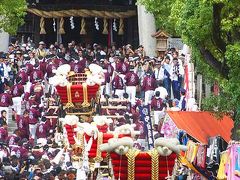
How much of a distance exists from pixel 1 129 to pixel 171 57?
8668 mm

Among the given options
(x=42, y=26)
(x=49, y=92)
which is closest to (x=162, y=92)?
(x=49, y=92)

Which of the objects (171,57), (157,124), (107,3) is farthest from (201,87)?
(107,3)

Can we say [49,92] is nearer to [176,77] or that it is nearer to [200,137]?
[176,77]

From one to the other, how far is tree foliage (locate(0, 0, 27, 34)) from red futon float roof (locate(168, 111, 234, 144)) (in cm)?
951

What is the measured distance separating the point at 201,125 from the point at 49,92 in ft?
34.2

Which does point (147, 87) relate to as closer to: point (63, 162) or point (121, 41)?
point (63, 162)

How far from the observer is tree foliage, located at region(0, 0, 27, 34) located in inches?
1157

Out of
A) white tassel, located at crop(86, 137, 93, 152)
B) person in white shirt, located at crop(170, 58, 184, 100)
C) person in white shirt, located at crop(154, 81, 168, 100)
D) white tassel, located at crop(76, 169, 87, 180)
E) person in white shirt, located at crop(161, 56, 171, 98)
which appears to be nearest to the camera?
white tassel, located at crop(76, 169, 87, 180)

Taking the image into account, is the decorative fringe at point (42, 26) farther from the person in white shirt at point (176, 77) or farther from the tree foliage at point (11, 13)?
the person in white shirt at point (176, 77)

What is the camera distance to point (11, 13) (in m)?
29.9

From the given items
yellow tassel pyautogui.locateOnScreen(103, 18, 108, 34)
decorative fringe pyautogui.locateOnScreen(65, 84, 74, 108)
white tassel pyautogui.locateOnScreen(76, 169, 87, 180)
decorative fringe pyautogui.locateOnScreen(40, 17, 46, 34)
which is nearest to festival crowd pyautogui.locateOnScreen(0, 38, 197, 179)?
decorative fringe pyautogui.locateOnScreen(65, 84, 74, 108)

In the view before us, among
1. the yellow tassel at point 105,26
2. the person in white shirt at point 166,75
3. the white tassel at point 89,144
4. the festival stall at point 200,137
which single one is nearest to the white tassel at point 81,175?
the white tassel at point 89,144

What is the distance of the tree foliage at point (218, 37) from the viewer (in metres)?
17.8

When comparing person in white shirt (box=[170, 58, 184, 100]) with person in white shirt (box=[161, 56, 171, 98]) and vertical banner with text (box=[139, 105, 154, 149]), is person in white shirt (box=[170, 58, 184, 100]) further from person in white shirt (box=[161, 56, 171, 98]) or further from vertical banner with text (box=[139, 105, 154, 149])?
vertical banner with text (box=[139, 105, 154, 149])
